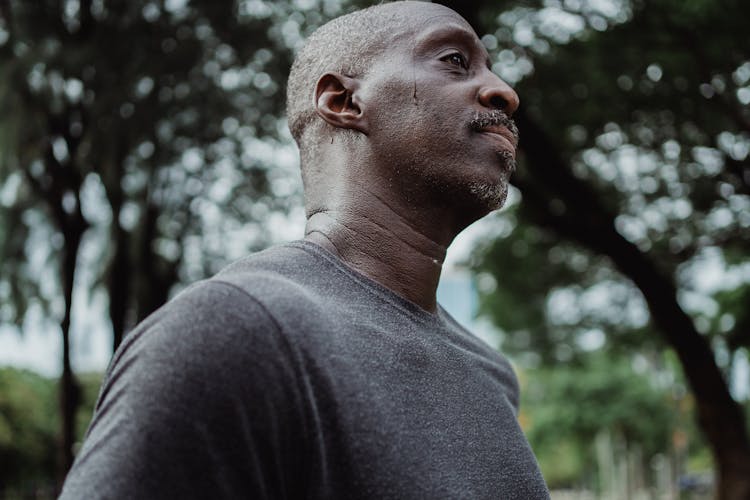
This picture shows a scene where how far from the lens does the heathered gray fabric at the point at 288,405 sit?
119cm

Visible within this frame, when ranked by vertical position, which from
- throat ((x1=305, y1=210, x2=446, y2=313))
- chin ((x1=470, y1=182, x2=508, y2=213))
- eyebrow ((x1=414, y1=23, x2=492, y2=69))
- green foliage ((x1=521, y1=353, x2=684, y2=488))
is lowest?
green foliage ((x1=521, y1=353, x2=684, y2=488))

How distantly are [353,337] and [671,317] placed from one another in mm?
8690

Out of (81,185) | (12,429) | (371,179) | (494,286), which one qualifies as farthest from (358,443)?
(12,429)

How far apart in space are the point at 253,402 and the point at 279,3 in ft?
34.9

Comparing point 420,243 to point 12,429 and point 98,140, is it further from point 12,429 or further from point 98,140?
point 12,429

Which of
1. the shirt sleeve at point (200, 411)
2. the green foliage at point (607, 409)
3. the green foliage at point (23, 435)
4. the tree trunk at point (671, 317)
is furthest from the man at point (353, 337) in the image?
the green foliage at point (607, 409)

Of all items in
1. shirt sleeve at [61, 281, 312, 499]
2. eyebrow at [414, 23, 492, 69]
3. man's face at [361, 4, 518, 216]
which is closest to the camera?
shirt sleeve at [61, 281, 312, 499]

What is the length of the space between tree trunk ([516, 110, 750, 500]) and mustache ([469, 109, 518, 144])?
7465mm

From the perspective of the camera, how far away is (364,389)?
141cm

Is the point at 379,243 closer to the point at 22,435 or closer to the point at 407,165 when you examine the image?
the point at 407,165

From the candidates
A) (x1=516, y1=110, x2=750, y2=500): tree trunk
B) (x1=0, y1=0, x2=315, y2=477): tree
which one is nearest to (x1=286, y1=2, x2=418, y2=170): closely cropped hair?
(x1=516, y1=110, x2=750, y2=500): tree trunk

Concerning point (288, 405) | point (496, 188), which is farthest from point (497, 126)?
point (288, 405)

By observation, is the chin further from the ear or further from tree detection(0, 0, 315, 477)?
tree detection(0, 0, 315, 477)

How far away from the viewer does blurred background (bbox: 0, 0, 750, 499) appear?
9.26m
